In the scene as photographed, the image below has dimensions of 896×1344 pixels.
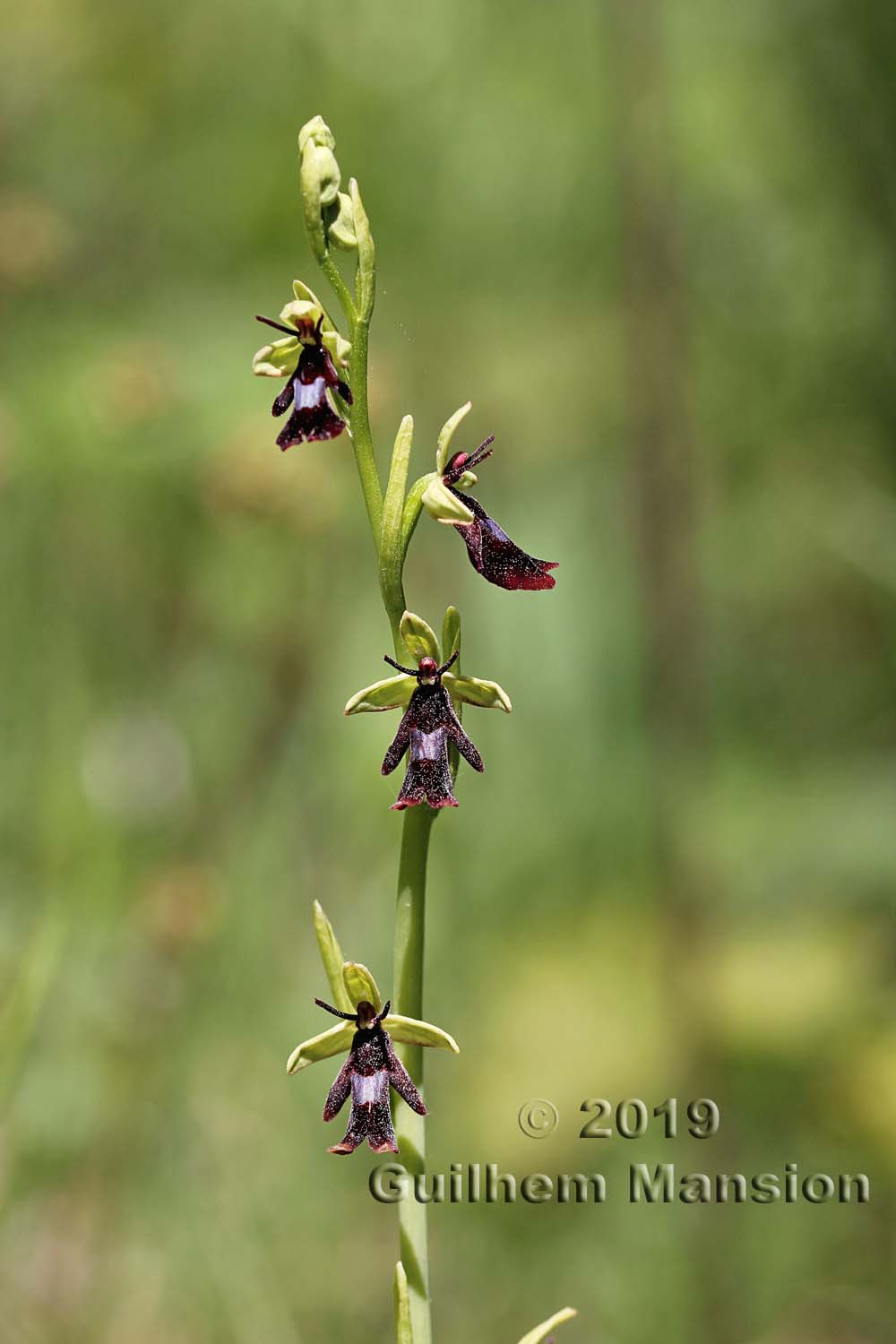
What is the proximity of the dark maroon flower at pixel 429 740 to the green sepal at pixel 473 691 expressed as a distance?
0.05ft

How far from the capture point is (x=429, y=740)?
3.98 feet

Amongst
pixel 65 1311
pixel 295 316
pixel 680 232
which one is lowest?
pixel 65 1311

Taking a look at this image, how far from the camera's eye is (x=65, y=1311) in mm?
2457

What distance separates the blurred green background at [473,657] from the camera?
273 cm

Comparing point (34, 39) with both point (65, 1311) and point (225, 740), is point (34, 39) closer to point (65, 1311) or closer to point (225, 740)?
point (225, 740)

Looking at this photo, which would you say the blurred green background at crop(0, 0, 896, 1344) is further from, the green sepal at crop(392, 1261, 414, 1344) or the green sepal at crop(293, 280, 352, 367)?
the green sepal at crop(293, 280, 352, 367)

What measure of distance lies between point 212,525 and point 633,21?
181cm

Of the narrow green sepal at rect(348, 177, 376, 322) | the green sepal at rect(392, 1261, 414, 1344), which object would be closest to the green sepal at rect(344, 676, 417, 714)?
the narrow green sepal at rect(348, 177, 376, 322)

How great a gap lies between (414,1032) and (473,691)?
1.09ft

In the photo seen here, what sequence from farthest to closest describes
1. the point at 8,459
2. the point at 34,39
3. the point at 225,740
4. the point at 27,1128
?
the point at 34,39 → the point at 225,740 → the point at 8,459 → the point at 27,1128

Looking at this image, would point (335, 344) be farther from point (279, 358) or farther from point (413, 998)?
point (413, 998)

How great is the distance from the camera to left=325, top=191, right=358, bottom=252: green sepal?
1263mm

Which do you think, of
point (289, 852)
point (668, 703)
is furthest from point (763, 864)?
point (289, 852)

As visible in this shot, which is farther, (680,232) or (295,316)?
A: (680,232)
